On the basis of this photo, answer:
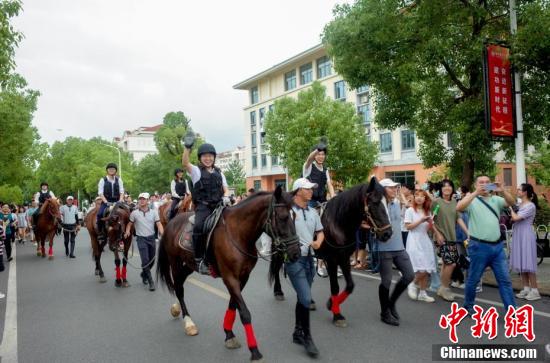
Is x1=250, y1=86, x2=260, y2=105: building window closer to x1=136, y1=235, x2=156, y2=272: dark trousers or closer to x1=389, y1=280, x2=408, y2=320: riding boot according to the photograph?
x1=136, y1=235, x2=156, y2=272: dark trousers

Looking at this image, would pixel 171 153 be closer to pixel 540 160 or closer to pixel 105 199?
pixel 540 160

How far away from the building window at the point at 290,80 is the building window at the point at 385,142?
14.0 meters

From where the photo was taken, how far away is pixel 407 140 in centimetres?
3934

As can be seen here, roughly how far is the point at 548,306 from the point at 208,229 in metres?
5.28

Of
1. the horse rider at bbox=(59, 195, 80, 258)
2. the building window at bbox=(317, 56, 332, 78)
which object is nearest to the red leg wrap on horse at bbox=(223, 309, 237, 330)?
the horse rider at bbox=(59, 195, 80, 258)

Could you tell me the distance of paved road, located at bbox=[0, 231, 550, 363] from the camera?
5383mm

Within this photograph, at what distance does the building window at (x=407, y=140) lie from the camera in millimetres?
38844

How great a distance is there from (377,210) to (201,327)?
9.55 ft

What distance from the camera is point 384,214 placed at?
600cm

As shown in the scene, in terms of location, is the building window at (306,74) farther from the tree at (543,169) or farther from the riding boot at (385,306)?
the riding boot at (385,306)

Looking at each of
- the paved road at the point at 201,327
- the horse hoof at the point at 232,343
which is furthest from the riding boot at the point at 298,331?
the horse hoof at the point at 232,343

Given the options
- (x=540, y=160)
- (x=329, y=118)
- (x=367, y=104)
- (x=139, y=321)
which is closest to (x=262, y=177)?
(x=367, y=104)

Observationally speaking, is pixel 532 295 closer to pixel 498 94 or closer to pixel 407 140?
pixel 498 94

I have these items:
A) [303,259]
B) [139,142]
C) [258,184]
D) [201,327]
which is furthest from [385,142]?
[139,142]
